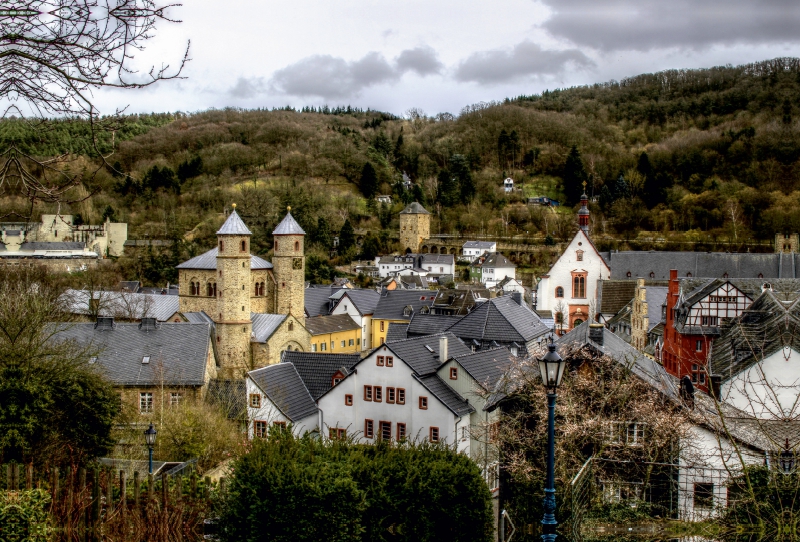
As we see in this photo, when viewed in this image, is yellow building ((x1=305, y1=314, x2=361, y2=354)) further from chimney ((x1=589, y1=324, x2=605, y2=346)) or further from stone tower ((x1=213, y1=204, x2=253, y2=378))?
chimney ((x1=589, y1=324, x2=605, y2=346))

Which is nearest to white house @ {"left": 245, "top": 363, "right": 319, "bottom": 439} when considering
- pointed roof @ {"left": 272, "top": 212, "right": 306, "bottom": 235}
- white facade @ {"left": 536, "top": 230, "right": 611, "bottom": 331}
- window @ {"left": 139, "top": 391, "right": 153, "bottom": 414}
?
window @ {"left": 139, "top": 391, "right": 153, "bottom": 414}

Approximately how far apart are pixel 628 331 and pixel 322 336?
1926cm

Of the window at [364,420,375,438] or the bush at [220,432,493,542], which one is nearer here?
the bush at [220,432,493,542]

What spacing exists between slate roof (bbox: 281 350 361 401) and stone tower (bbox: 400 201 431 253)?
62627 mm

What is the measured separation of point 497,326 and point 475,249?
1997 inches

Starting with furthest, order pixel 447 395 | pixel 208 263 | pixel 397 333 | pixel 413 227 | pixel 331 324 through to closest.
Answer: pixel 413 227 → pixel 331 324 → pixel 208 263 → pixel 397 333 → pixel 447 395

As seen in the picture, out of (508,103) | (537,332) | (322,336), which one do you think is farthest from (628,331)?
(508,103)

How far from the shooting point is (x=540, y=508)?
16.2 meters

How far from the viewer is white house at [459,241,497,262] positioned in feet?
271

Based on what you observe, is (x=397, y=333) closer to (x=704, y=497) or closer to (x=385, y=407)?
(x=385, y=407)

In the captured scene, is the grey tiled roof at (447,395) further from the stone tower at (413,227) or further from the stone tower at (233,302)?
the stone tower at (413,227)

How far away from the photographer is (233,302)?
35.2m

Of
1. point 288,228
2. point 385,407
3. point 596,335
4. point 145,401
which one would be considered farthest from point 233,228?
point 596,335

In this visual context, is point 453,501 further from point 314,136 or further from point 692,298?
point 314,136
